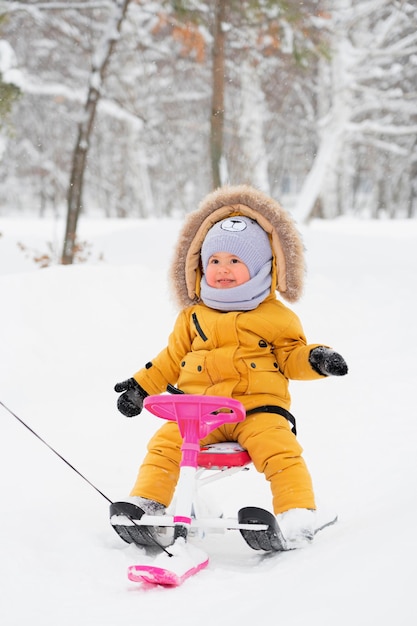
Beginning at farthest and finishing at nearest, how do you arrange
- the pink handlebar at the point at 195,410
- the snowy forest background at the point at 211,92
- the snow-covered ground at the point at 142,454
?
1. the snowy forest background at the point at 211,92
2. the pink handlebar at the point at 195,410
3. the snow-covered ground at the point at 142,454

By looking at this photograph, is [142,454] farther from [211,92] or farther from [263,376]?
[211,92]

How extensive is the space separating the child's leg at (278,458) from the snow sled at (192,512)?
0.07 metres

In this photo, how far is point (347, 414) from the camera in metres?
4.43

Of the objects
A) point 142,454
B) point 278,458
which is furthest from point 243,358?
point 142,454

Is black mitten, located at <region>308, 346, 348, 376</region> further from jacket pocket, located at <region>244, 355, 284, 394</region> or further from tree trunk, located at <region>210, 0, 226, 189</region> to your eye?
tree trunk, located at <region>210, 0, 226, 189</region>

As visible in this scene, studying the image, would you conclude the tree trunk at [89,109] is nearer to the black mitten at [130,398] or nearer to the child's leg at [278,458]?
the black mitten at [130,398]

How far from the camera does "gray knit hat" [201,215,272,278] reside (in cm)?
316

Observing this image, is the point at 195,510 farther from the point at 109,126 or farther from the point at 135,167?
the point at 109,126

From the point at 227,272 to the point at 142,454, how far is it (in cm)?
134

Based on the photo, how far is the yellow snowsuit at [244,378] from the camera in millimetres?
2688

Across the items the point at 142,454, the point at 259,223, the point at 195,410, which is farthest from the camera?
the point at 142,454

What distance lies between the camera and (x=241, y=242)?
316 centimetres

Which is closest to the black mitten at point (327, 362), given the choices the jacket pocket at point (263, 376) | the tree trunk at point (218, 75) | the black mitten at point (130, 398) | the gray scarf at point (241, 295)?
the jacket pocket at point (263, 376)

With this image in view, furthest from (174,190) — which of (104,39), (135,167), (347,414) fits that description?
(347,414)
